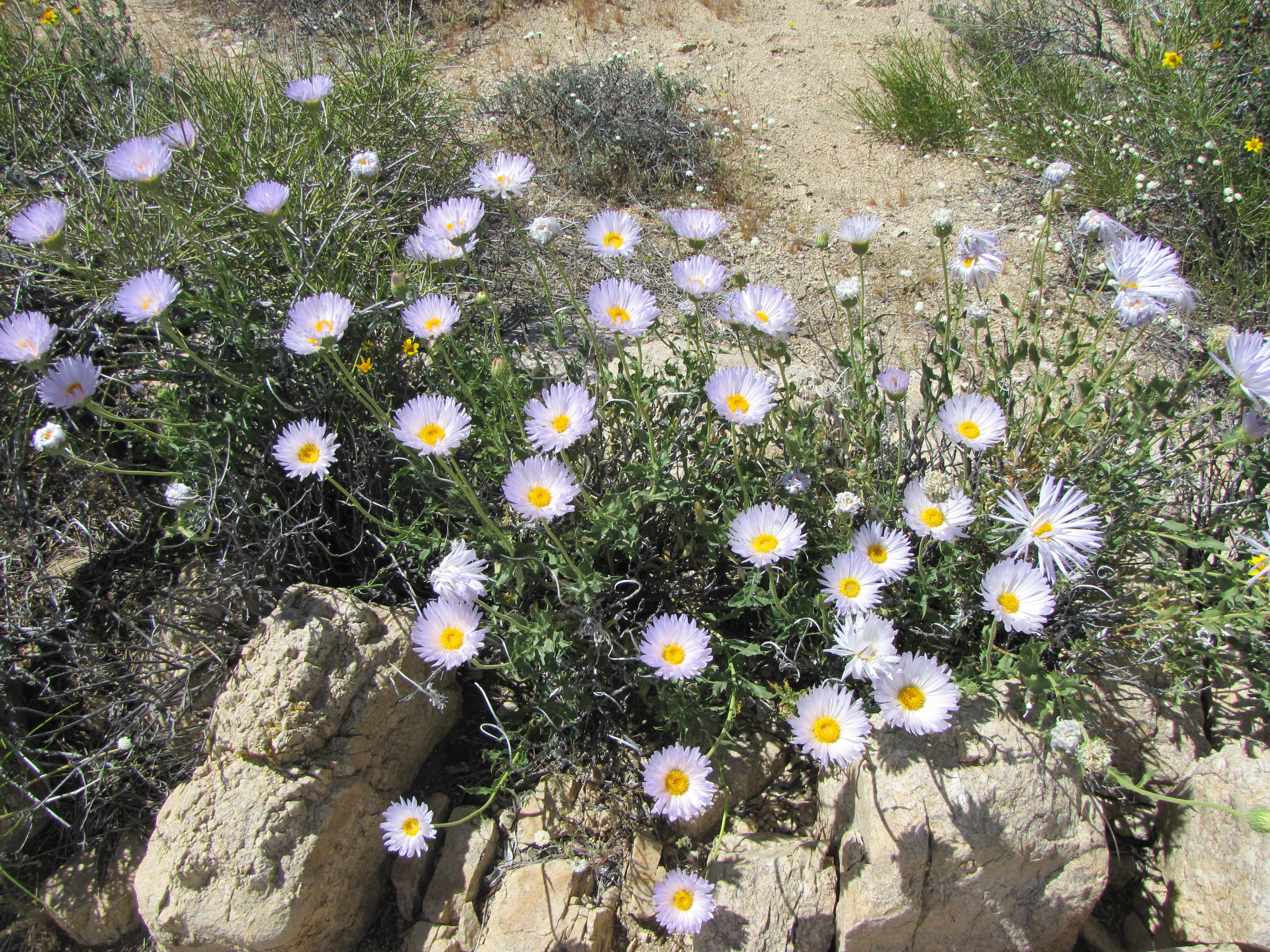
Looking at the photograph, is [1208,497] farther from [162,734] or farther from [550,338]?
[162,734]

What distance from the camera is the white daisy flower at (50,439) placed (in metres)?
2.14

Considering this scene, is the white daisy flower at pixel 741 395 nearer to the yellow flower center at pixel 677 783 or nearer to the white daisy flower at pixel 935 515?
the white daisy flower at pixel 935 515

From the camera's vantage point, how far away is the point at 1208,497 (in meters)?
2.54

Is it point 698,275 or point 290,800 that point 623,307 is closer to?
point 698,275

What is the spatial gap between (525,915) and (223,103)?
4162 mm

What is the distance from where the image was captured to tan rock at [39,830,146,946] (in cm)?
241

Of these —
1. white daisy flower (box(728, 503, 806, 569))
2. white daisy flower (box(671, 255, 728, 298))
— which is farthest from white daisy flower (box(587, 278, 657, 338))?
white daisy flower (box(728, 503, 806, 569))

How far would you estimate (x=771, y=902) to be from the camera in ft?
7.00

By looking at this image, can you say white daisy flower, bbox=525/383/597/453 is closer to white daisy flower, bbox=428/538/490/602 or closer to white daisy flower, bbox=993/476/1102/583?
white daisy flower, bbox=428/538/490/602

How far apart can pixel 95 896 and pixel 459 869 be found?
120 cm

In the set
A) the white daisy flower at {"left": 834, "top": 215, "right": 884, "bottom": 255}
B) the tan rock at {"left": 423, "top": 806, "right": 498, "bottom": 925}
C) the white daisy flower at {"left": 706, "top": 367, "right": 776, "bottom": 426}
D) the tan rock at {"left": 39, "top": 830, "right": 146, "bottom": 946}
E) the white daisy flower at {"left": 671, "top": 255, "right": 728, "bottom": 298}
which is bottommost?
the tan rock at {"left": 39, "top": 830, "right": 146, "bottom": 946}

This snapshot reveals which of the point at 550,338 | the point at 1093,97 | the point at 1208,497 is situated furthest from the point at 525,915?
the point at 1093,97

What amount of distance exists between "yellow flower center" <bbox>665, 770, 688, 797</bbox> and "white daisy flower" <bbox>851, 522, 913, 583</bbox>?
2.54 feet

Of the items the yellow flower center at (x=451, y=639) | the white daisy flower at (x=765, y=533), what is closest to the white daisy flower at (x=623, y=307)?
the white daisy flower at (x=765, y=533)
